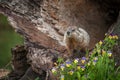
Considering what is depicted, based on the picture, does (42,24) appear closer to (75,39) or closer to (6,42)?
(75,39)

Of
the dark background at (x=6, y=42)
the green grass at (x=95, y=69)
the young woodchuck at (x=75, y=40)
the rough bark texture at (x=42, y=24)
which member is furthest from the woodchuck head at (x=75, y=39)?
the dark background at (x=6, y=42)

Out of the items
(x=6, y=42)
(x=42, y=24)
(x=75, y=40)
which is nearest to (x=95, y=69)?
(x=75, y=40)

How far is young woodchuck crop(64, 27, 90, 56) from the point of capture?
5.51 meters

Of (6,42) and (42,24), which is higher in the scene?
(6,42)

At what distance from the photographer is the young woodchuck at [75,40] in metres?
5.51

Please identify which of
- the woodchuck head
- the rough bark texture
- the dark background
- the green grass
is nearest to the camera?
the green grass

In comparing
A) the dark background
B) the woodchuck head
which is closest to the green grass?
the woodchuck head

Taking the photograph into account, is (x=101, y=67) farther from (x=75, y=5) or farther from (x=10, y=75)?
(x=10, y=75)

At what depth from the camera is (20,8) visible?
5.76m

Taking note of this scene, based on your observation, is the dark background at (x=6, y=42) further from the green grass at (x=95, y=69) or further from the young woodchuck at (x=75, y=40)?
the green grass at (x=95, y=69)

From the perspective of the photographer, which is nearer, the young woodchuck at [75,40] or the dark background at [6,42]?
the young woodchuck at [75,40]

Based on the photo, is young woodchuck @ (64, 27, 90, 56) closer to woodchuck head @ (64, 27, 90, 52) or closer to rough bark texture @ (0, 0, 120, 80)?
woodchuck head @ (64, 27, 90, 52)

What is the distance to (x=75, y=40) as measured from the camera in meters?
5.56

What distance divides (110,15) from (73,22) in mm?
663
